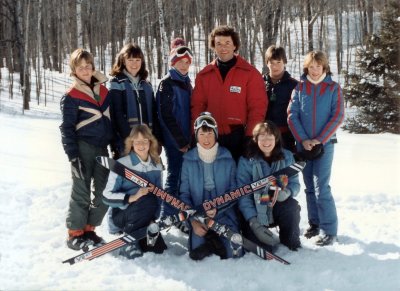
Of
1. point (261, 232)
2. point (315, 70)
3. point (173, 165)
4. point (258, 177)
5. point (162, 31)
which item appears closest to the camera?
point (261, 232)

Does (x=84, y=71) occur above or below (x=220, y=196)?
above

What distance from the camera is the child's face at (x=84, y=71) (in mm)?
3791

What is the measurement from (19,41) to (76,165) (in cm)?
1391

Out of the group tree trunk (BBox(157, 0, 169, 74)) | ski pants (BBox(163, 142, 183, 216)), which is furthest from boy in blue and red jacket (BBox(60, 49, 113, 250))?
tree trunk (BBox(157, 0, 169, 74))

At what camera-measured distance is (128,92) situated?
3.98 metres

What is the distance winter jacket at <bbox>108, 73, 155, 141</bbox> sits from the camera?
3.96 m

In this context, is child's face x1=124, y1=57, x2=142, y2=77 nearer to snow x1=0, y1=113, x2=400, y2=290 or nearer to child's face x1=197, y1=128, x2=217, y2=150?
child's face x1=197, y1=128, x2=217, y2=150

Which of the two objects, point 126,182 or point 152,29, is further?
point 152,29

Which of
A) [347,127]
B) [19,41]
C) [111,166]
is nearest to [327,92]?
[111,166]

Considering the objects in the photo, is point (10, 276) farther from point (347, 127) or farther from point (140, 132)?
point (347, 127)

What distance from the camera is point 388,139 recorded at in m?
10.1

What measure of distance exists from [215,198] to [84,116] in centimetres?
132

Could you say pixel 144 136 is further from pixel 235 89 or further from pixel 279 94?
pixel 279 94

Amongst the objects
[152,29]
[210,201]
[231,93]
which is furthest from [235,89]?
[152,29]
